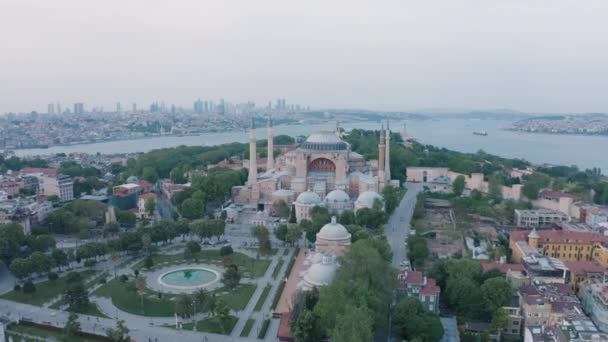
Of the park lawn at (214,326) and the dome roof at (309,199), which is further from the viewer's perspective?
the dome roof at (309,199)

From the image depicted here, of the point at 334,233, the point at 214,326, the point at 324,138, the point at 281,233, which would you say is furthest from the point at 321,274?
the point at 324,138

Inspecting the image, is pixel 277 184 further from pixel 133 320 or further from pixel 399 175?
pixel 133 320

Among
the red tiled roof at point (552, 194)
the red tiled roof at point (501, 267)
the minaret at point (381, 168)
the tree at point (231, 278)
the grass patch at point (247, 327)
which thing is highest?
the minaret at point (381, 168)

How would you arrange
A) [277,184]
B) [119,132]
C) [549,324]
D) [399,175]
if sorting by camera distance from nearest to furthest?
[549,324], [277,184], [399,175], [119,132]

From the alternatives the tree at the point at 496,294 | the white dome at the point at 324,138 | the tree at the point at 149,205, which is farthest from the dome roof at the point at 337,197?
the tree at the point at 496,294

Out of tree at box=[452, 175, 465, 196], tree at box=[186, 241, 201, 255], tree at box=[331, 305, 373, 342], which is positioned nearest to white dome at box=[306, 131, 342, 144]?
tree at box=[452, 175, 465, 196]

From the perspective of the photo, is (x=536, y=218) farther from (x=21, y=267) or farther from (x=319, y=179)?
(x=21, y=267)

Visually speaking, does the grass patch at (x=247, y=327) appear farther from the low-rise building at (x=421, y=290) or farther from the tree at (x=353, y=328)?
the low-rise building at (x=421, y=290)

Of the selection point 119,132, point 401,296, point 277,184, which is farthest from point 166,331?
point 119,132
